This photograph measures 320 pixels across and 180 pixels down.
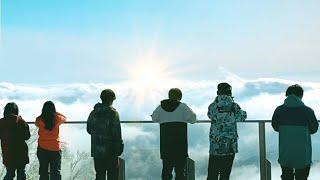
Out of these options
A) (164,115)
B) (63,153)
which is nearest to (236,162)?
(164,115)

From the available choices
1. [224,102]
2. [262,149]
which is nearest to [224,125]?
[224,102]

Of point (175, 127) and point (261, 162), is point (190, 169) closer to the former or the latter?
point (175, 127)

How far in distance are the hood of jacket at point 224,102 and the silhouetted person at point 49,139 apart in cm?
258

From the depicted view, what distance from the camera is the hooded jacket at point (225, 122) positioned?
992 cm

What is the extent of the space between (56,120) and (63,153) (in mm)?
764

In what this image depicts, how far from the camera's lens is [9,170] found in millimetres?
10773

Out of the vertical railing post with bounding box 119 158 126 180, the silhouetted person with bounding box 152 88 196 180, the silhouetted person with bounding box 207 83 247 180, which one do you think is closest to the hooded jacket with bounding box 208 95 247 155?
the silhouetted person with bounding box 207 83 247 180

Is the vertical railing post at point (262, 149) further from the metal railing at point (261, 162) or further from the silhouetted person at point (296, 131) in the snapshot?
the silhouetted person at point (296, 131)

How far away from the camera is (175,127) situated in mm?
10078

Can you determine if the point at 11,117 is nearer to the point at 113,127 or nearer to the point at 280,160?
the point at 113,127

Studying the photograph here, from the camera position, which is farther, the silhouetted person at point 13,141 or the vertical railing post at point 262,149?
the vertical railing post at point 262,149

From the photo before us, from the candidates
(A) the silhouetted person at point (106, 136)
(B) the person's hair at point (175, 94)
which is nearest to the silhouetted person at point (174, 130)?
(B) the person's hair at point (175, 94)

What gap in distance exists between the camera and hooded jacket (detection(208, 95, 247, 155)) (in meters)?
9.92

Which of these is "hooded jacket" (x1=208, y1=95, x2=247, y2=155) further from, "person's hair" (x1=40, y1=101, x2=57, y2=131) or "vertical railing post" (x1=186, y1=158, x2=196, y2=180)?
"person's hair" (x1=40, y1=101, x2=57, y2=131)
